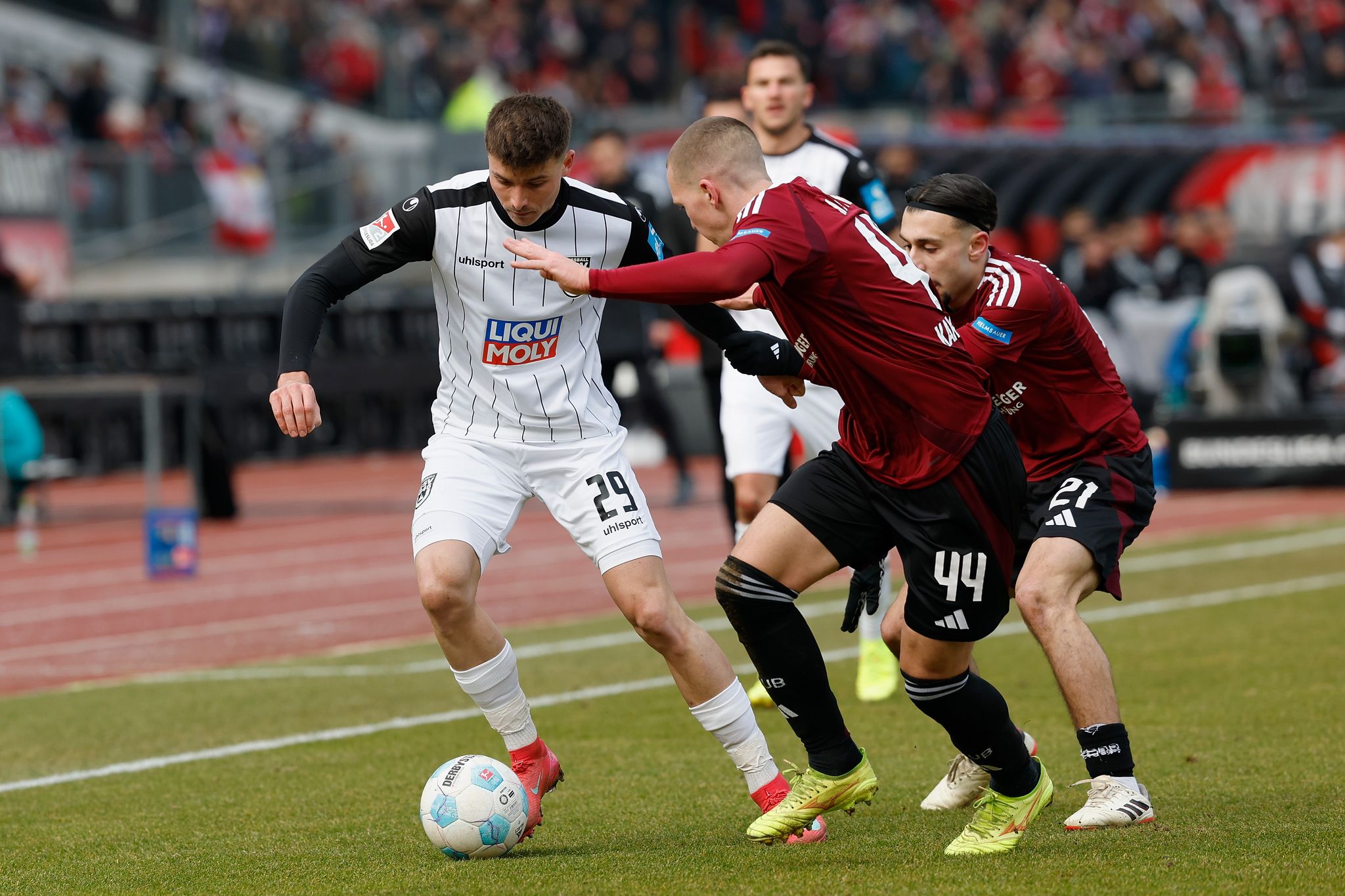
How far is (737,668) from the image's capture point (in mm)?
9148

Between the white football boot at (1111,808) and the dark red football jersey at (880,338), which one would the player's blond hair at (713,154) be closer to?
the dark red football jersey at (880,338)

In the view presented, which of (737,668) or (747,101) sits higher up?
(747,101)

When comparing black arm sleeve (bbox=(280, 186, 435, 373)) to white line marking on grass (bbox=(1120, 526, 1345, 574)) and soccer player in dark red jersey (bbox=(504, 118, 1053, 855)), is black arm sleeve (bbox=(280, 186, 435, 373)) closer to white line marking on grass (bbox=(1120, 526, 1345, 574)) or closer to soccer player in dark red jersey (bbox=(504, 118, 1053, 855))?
soccer player in dark red jersey (bbox=(504, 118, 1053, 855))

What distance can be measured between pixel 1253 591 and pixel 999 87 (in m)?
21.6

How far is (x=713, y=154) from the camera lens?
551cm

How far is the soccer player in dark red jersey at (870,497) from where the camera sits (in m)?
5.33

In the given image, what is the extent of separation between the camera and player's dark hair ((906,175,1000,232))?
18.9 ft

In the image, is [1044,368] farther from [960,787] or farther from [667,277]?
[667,277]

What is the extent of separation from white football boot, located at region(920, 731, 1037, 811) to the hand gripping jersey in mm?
1149

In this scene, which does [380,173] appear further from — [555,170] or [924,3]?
[555,170]

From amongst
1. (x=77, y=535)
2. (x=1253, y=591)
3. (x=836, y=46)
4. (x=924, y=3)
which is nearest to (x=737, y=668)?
(x=1253, y=591)

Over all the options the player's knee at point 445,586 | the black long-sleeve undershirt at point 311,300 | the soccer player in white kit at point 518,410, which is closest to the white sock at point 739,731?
the soccer player in white kit at point 518,410

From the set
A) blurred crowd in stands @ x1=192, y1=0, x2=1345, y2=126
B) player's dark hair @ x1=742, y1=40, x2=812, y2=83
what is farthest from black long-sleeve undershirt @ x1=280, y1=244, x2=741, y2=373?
blurred crowd in stands @ x1=192, y1=0, x2=1345, y2=126

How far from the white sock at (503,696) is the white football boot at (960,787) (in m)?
1.30
